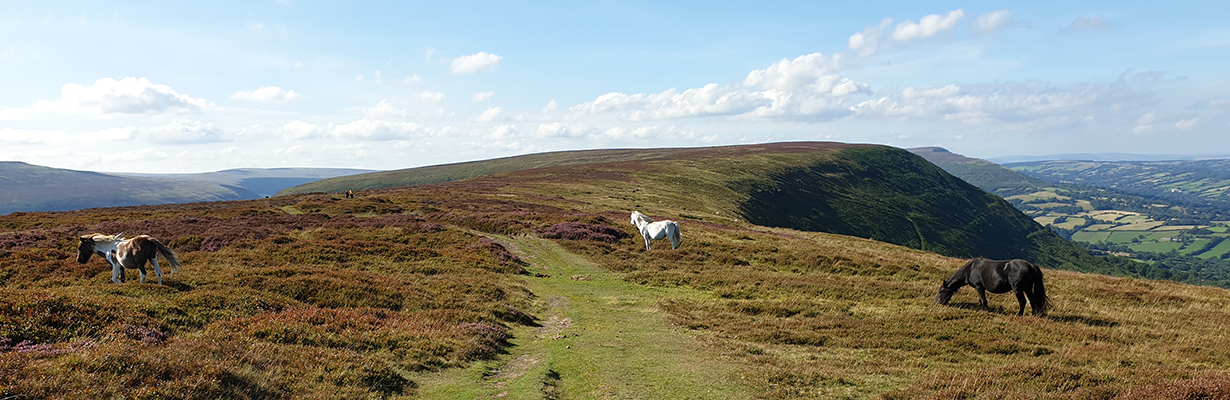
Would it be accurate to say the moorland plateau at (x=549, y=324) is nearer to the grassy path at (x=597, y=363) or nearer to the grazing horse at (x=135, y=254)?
the grassy path at (x=597, y=363)

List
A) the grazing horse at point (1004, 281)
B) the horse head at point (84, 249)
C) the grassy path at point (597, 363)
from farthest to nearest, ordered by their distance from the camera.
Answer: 1. the horse head at point (84, 249)
2. the grazing horse at point (1004, 281)
3. the grassy path at point (597, 363)

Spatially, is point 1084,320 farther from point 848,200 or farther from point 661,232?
point 848,200

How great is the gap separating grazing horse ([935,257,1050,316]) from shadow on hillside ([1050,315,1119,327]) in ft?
1.58

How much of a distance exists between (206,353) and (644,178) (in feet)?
348

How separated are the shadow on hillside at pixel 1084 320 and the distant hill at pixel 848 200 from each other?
5957cm

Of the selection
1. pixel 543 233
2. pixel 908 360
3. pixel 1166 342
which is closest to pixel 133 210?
pixel 543 233

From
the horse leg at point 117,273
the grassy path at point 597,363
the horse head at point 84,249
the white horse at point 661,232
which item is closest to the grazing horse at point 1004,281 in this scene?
the grassy path at point 597,363

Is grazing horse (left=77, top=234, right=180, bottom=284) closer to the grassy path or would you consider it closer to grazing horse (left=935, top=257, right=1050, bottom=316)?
the grassy path

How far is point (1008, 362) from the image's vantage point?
1496 centimetres

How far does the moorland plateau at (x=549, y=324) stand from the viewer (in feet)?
37.6

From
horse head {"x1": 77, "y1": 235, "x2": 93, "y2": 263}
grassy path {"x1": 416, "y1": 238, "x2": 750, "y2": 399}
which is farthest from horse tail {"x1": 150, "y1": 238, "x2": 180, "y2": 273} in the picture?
grassy path {"x1": 416, "y1": 238, "x2": 750, "y2": 399}

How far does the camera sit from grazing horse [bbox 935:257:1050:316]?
20.5m

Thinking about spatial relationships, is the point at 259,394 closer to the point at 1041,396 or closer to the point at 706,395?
the point at 706,395

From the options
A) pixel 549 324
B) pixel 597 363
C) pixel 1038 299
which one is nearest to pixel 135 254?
pixel 549 324
